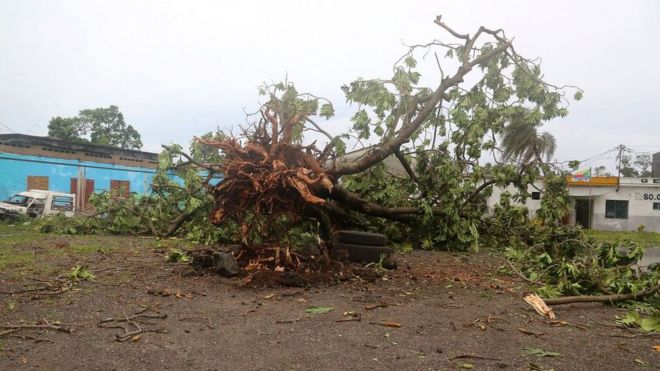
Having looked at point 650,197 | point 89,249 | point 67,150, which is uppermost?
point 67,150

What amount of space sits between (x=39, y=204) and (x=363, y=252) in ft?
37.5

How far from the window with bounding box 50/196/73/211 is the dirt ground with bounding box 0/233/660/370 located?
8964mm

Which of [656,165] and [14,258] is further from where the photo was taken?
[656,165]

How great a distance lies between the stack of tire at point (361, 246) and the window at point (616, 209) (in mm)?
23128

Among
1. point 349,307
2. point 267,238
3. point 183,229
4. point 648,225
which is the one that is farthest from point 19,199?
point 648,225

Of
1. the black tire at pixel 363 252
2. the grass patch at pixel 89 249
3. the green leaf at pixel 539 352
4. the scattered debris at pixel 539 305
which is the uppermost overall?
the black tire at pixel 363 252

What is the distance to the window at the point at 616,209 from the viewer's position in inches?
992

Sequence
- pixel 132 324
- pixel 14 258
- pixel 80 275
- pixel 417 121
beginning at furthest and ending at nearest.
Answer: pixel 417 121
pixel 14 258
pixel 80 275
pixel 132 324

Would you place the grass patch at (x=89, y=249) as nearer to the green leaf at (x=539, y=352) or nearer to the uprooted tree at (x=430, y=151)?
the uprooted tree at (x=430, y=151)

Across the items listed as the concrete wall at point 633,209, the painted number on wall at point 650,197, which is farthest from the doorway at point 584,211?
the painted number on wall at point 650,197

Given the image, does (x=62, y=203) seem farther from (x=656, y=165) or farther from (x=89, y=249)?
(x=656, y=165)

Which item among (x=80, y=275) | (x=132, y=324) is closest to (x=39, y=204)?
(x=80, y=275)

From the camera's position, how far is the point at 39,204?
13.9 m

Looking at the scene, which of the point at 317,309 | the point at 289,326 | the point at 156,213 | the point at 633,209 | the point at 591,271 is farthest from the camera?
the point at 633,209
